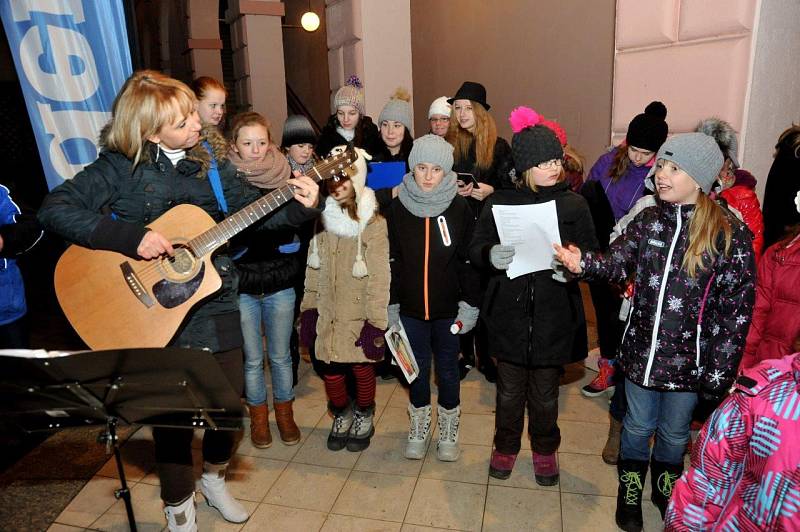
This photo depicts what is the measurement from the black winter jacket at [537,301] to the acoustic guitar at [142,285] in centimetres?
127

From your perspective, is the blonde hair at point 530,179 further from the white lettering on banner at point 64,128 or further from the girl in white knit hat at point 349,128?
the white lettering on banner at point 64,128

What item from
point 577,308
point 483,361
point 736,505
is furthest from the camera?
point 483,361

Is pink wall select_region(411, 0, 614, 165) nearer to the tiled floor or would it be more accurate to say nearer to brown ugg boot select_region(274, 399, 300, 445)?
the tiled floor

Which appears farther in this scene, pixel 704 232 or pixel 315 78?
pixel 315 78

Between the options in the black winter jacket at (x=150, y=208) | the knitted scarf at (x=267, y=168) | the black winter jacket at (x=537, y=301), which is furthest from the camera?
the knitted scarf at (x=267, y=168)

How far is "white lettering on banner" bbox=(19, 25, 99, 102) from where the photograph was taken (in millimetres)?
2715

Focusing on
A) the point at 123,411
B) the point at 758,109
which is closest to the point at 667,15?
the point at 758,109

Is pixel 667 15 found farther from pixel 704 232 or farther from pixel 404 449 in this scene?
pixel 404 449

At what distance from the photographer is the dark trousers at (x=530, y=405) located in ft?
9.32

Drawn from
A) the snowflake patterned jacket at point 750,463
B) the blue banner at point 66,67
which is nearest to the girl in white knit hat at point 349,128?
the blue banner at point 66,67

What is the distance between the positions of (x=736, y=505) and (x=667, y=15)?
351 centimetres

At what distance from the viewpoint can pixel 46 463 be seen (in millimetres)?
3307

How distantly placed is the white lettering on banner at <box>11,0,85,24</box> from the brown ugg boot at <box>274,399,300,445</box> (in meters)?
2.34

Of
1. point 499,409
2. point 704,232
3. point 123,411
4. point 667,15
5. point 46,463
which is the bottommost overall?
point 46,463
